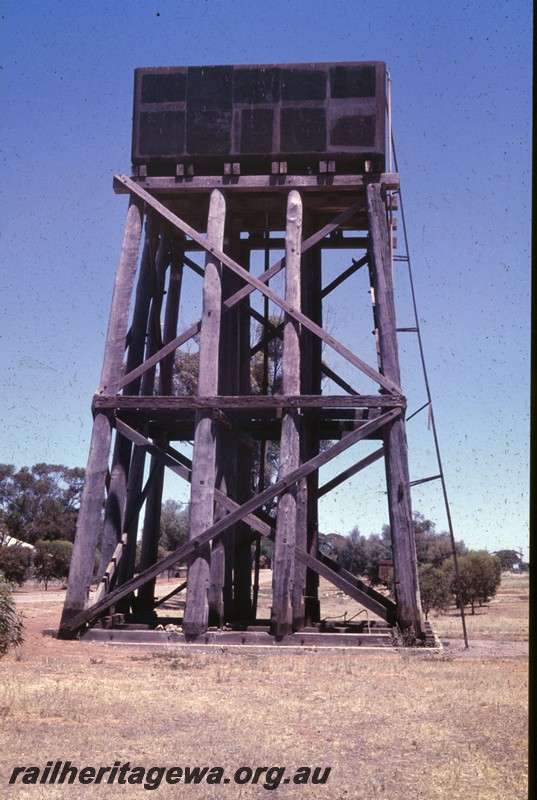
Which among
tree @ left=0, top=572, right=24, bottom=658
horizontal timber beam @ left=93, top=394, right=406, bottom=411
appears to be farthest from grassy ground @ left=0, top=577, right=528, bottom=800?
horizontal timber beam @ left=93, top=394, right=406, bottom=411

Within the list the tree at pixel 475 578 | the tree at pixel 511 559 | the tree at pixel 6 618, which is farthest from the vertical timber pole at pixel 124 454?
the tree at pixel 511 559

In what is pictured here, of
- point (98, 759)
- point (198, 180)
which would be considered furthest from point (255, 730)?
point (198, 180)

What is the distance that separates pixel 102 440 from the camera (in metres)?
12.7

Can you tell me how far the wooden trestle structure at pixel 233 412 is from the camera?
12.0 m

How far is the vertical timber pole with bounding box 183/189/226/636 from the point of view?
11844 mm

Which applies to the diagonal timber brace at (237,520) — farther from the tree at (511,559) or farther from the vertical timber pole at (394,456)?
the tree at (511,559)

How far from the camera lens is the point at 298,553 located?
1212 cm

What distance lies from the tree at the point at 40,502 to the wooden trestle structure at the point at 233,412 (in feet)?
132

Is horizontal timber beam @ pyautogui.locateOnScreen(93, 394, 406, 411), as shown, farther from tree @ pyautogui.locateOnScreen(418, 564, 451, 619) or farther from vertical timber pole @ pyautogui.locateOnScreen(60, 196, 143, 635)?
tree @ pyautogui.locateOnScreen(418, 564, 451, 619)

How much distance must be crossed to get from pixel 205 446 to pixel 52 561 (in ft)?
110

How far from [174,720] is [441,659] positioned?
507 cm

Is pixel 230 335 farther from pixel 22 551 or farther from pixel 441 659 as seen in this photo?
pixel 22 551

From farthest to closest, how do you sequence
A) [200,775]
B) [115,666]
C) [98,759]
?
[115,666]
[98,759]
[200,775]

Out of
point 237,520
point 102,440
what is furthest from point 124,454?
point 237,520
